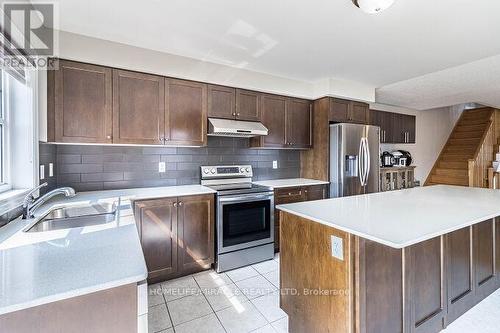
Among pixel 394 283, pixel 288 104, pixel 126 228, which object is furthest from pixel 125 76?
pixel 394 283

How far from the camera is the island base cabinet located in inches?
52.7

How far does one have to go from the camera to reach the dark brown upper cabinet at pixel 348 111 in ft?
12.0

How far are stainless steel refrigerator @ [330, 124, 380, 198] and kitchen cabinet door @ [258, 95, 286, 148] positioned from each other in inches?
29.3

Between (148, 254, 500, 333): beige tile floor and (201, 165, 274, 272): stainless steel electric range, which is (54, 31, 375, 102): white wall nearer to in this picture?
(201, 165, 274, 272): stainless steel electric range

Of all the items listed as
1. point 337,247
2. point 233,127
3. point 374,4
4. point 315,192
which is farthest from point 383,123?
point 337,247

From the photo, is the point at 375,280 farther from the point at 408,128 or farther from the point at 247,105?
the point at 408,128

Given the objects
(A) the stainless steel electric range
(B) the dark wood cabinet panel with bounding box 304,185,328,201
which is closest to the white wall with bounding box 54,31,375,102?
(A) the stainless steel electric range

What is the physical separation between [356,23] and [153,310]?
2951 mm

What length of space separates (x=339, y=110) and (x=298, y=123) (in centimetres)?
64

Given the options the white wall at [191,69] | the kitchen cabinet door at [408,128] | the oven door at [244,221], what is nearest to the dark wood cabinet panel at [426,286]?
the oven door at [244,221]

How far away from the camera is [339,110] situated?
145 inches

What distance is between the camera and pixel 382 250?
141cm

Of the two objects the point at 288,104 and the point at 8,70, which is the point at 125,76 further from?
the point at 288,104

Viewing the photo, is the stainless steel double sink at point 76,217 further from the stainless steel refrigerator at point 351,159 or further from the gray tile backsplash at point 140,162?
the stainless steel refrigerator at point 351,159
